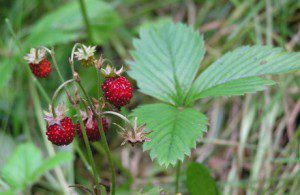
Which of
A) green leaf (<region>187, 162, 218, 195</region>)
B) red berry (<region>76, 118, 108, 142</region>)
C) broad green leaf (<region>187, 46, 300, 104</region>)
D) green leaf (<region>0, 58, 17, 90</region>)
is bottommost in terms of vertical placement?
green leaf (<region>187, 162, 218, 195</region>)

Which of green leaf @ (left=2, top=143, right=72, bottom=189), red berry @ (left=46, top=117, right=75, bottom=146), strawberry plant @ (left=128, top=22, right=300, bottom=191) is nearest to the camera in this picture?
red berry @ (left=46, top=117, right=75, bottom=146)

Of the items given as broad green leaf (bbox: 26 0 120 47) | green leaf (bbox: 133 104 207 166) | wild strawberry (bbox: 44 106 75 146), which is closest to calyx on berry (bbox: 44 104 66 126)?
wild strawberry (bbox: 44 106 75 146)

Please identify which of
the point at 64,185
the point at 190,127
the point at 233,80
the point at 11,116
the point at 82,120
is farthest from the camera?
the point at 11,116

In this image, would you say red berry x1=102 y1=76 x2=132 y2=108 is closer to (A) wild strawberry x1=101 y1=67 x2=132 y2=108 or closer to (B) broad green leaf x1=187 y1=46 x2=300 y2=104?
(A) wild strawberry x1=101 y1=67 x2=132 y2=108

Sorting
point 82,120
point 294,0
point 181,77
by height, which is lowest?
point 82,120

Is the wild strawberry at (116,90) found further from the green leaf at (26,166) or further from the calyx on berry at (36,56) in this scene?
the green leaf at (26,166)

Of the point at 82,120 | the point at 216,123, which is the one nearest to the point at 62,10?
the point at 216,123

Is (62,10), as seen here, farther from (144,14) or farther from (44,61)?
(44,61)
